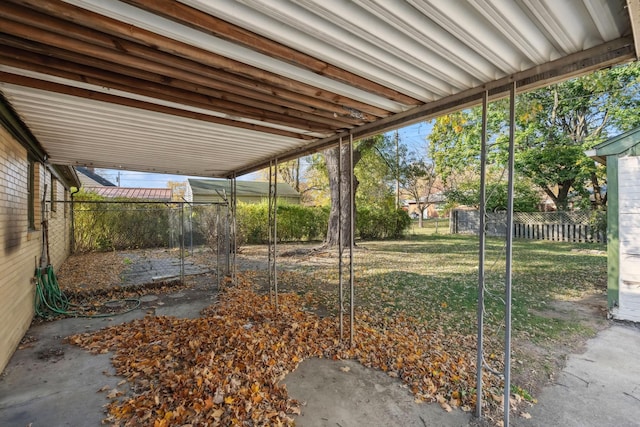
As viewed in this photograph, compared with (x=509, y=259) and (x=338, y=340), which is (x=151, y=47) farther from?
(x=338, y=340)

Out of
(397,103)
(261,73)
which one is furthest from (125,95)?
(397,103)

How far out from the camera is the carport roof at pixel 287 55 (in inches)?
54.2

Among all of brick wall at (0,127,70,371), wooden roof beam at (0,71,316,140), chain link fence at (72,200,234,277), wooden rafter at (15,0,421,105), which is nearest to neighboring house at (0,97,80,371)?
brick wall at (0,127,70,371)

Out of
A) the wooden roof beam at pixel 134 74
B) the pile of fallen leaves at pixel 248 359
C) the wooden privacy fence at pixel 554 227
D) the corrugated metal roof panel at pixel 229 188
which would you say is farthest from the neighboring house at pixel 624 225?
the corrugated metal roof panel at pixel 229 188

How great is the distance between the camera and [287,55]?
5.63 feet

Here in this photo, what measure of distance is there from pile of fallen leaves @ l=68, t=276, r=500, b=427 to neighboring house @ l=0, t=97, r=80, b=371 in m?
0.69

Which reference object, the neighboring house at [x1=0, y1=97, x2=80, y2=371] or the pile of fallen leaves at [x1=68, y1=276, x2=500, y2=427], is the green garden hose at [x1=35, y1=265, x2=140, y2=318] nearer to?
the neighboring house at [x1=0, y1=97, x2=80, y2=371]

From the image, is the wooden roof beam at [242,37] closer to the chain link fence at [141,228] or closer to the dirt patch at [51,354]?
the dirt patch at [51,354]

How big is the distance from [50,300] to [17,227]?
1.73 meters

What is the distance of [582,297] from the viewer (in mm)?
5082

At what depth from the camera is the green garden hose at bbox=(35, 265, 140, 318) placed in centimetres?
426

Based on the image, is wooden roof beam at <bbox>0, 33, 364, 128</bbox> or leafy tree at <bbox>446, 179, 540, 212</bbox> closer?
→ wooden roof beam at <bbox>0, 33, 364, 128</bbox>

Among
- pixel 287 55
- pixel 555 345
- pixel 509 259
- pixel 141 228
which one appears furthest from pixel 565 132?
pixel 141 228

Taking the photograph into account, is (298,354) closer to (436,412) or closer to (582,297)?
(436,412)
